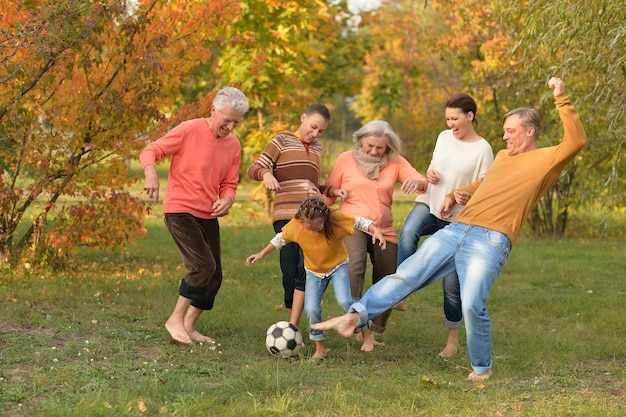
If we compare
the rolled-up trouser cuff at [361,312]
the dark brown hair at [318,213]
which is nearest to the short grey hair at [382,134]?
the dark brown hair at [318,213]

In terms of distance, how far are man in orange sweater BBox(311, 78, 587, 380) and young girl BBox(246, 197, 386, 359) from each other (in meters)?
0.35

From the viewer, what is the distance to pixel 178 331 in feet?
22.5

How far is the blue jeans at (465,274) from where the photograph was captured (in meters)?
6.02

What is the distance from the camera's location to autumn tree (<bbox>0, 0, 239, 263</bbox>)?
9.38 m

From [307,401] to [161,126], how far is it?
543cm

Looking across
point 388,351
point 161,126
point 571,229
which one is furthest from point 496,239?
point 571,229

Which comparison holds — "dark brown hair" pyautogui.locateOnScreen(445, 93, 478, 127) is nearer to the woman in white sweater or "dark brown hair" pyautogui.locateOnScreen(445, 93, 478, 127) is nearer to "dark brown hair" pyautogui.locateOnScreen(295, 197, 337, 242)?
the woman in white sweater

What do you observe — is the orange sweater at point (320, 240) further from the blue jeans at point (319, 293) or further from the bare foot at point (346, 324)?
the bare foot at point (346, 324)

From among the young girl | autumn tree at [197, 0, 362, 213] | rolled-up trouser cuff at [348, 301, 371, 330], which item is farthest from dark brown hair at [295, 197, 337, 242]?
autumn tree at [197, 0, 362, 213]

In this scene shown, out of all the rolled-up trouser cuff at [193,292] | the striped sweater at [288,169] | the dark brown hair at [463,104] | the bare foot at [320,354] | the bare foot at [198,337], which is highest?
the dark brown hair at [463,104]

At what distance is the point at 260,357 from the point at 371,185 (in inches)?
64.0

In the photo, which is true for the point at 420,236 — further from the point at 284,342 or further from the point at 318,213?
the point at 284,342

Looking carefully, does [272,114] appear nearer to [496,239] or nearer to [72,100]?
[72,100]

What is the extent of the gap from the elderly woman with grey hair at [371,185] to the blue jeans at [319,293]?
42cm
